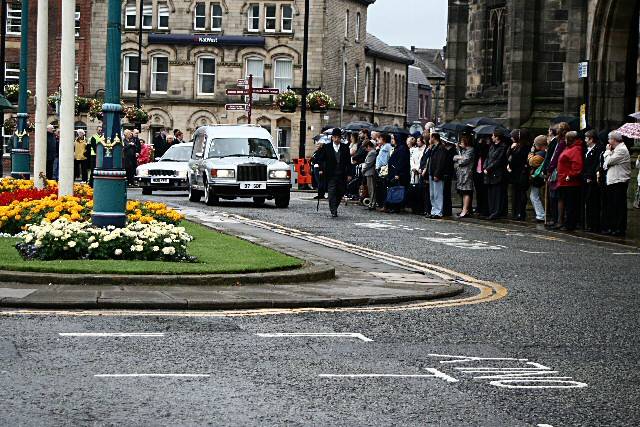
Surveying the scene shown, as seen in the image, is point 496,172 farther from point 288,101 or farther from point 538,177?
point 288,101

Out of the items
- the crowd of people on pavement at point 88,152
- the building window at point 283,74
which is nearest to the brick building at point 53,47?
the building window at point 283,74

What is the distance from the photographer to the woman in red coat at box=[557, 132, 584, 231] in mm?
27734

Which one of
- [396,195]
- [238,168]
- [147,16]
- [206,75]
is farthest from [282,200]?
[147,16]

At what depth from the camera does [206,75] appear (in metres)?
91.1

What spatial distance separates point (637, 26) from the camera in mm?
36719

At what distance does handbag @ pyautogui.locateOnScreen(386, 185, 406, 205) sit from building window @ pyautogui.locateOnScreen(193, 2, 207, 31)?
57756 millimetres

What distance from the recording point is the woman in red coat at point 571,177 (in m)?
27.7

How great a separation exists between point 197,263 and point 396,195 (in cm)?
1810

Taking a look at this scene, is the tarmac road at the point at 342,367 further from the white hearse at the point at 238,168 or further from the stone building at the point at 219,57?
the stone building at the point at 219,57

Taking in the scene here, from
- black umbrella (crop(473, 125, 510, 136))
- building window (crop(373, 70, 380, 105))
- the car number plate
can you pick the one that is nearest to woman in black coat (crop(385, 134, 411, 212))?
black umbrella (crop(473, 125, 510, 136))

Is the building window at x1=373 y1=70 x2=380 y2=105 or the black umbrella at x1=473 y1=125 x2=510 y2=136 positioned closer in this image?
the black umbrella at x1=473 y1=125 x2=510 y2=136

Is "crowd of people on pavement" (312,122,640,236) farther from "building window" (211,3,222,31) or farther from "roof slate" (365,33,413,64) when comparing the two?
"roof slate" (365,33,413,64)

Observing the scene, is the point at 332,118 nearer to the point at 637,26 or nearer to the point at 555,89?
the point at 555,89

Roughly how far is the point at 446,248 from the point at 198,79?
6932 cm
